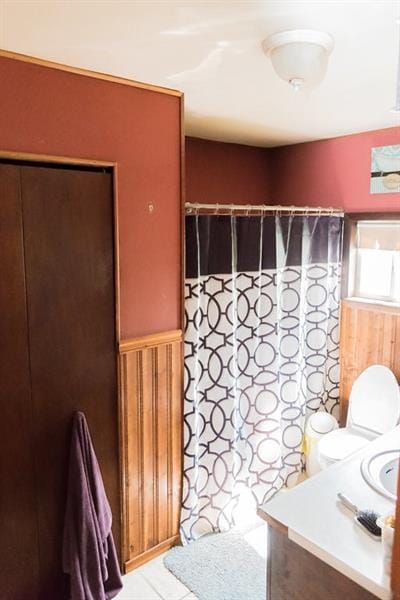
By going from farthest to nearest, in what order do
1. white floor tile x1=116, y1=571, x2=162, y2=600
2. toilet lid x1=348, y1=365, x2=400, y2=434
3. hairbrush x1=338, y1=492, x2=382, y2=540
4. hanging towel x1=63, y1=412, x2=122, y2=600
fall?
toilet lid x1=348, y1=365, x2=400, y2=434 < white floor tile x1=116, y1=571, x2=162, y2=600 < hanging towel x1=63, y1=412, x2=122, y2=600 < hairbrush x1=338, y1=492, x2=382, y2=540

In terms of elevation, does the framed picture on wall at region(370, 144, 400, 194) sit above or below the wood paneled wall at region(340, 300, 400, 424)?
above

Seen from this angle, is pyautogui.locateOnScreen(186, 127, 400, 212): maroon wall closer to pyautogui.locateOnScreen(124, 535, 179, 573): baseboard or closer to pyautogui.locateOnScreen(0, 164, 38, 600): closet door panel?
pyautogui.locateOnScreen(0, 164, 38, 600): closet door panel

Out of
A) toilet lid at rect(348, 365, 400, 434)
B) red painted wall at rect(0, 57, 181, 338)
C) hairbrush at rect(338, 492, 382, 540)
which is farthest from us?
toilet lid at rect(348, 365, 400, 434)

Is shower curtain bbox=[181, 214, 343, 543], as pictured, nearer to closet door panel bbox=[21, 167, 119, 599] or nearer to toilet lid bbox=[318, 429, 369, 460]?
toilet lid bbox=[318, 429, 369, 460]

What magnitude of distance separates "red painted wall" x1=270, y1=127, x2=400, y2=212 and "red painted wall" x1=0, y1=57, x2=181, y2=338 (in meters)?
1.43

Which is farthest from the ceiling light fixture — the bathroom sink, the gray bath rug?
the gray bath rug

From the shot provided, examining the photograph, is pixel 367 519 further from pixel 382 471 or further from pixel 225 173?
pixel 225 173

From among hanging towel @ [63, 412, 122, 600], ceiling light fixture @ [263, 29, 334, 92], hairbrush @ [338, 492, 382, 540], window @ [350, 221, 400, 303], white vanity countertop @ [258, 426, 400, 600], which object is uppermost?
ceiling light fixture @ [263, 29, 334, 92]

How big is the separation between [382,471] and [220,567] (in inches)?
44.5

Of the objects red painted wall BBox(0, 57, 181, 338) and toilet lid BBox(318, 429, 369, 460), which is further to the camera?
toilet lid BBox(318, 429, 369, 460)

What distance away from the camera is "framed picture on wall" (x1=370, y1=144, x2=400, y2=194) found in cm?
294

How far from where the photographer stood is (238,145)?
3490 mm

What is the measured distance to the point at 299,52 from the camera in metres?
→ 1.59

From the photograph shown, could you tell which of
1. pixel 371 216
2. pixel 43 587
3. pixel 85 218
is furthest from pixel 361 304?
pixel 43 587
